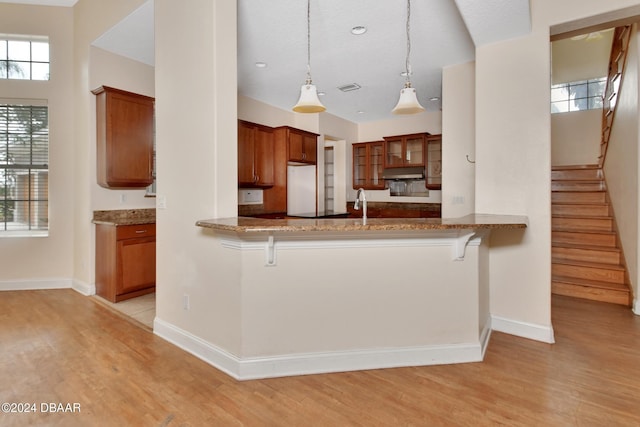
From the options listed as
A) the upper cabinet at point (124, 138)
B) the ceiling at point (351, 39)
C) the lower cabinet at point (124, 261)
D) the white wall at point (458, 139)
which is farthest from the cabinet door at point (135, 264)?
the white wall at point (458, 139)

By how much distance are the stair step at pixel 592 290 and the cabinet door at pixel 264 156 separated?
414cm

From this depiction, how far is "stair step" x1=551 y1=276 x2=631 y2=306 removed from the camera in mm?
3598

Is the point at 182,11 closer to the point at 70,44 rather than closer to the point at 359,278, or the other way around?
the point at 359,278

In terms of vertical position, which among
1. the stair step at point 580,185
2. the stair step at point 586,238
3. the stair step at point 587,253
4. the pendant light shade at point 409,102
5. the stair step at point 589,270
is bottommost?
the stair step at point 589,270

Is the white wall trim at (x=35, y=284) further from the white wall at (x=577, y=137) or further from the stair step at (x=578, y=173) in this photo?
the white wall at (x=577, y=137)

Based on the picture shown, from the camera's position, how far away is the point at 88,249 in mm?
4055

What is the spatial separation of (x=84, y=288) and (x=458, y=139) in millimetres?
4845

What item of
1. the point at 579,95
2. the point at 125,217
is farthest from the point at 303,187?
the point at 579,95

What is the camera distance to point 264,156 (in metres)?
5.44

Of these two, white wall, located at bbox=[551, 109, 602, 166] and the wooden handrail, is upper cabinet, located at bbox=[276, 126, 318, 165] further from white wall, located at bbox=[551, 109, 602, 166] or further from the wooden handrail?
white wall, located at bbox=[551, 109, 602, 166]

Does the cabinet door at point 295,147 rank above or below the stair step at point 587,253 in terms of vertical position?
above

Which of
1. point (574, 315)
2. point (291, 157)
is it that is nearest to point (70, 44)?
point (291, 157)

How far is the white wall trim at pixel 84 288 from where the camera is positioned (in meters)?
4.04

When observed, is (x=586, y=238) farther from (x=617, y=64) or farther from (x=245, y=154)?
(x=245, y=154)
